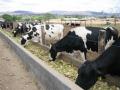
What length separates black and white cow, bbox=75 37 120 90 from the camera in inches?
288

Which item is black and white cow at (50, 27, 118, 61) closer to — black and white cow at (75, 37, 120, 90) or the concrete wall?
the concrete wall

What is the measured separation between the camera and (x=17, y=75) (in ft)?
37.4

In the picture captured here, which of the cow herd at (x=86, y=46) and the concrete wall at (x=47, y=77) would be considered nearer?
the concrete wall at (x=47, y=77)

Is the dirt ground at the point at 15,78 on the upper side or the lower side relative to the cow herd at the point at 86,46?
lower

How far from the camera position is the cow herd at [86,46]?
24.2ft

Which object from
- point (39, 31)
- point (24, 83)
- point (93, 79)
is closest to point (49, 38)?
point (39, 31)

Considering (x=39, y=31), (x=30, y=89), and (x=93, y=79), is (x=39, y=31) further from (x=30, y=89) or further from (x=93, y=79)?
(x=93, y=79)

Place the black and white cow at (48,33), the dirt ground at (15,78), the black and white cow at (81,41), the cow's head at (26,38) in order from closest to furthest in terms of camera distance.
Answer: the dirt ground at (15,78), the black and white cow at (81,41), the black and white cow at (48,33), the cow's head at (26,38)

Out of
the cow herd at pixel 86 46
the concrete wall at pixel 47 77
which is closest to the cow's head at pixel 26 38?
the cow herd at pixel 86 46

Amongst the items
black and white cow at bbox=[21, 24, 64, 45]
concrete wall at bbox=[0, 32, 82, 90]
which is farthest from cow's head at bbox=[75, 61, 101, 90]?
black and white cow at bbox=[21, 24, 64, 45]

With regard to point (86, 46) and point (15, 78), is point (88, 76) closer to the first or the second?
point (15, 78)

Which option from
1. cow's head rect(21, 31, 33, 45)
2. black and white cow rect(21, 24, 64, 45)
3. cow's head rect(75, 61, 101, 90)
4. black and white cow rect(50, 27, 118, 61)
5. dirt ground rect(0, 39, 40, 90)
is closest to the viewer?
cow's head rect(75, 61, 101, 90)

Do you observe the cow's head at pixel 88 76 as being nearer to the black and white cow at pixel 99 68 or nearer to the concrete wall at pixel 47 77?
the black and white cow at pixel 99 68

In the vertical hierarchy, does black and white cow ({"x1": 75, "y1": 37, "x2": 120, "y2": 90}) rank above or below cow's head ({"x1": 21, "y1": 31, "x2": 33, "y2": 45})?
above
